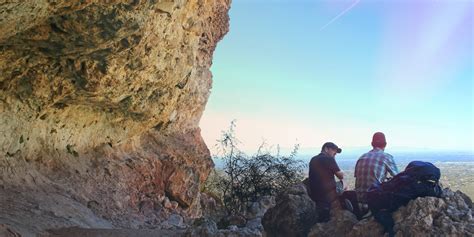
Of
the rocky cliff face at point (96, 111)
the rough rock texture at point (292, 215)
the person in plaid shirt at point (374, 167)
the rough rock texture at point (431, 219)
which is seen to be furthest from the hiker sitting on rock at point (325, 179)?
the rocky cliff face at point (96, 111)

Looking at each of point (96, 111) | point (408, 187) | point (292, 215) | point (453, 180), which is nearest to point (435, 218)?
point (408, 187)

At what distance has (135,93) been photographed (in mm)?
16781

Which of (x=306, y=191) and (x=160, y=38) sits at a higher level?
(x=160, y=38)

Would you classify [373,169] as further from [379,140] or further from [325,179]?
[325,179]

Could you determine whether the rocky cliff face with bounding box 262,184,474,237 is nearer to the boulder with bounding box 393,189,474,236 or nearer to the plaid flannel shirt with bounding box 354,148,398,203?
the boulder with bounding box 393,189,474,236

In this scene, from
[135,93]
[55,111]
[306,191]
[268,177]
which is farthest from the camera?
[268,177]

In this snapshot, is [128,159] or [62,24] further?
[128,159]

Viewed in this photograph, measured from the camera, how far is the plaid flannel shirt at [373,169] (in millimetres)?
8664

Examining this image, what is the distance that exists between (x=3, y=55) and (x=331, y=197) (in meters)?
8.70

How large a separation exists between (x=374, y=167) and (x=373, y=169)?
4 cm

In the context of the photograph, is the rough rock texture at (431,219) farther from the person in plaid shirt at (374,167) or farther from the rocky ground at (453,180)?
the rocky ground at (453,180)

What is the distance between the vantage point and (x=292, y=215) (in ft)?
31.9

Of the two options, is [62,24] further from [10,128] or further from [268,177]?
[268,177]

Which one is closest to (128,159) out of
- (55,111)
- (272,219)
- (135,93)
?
(135,93)
